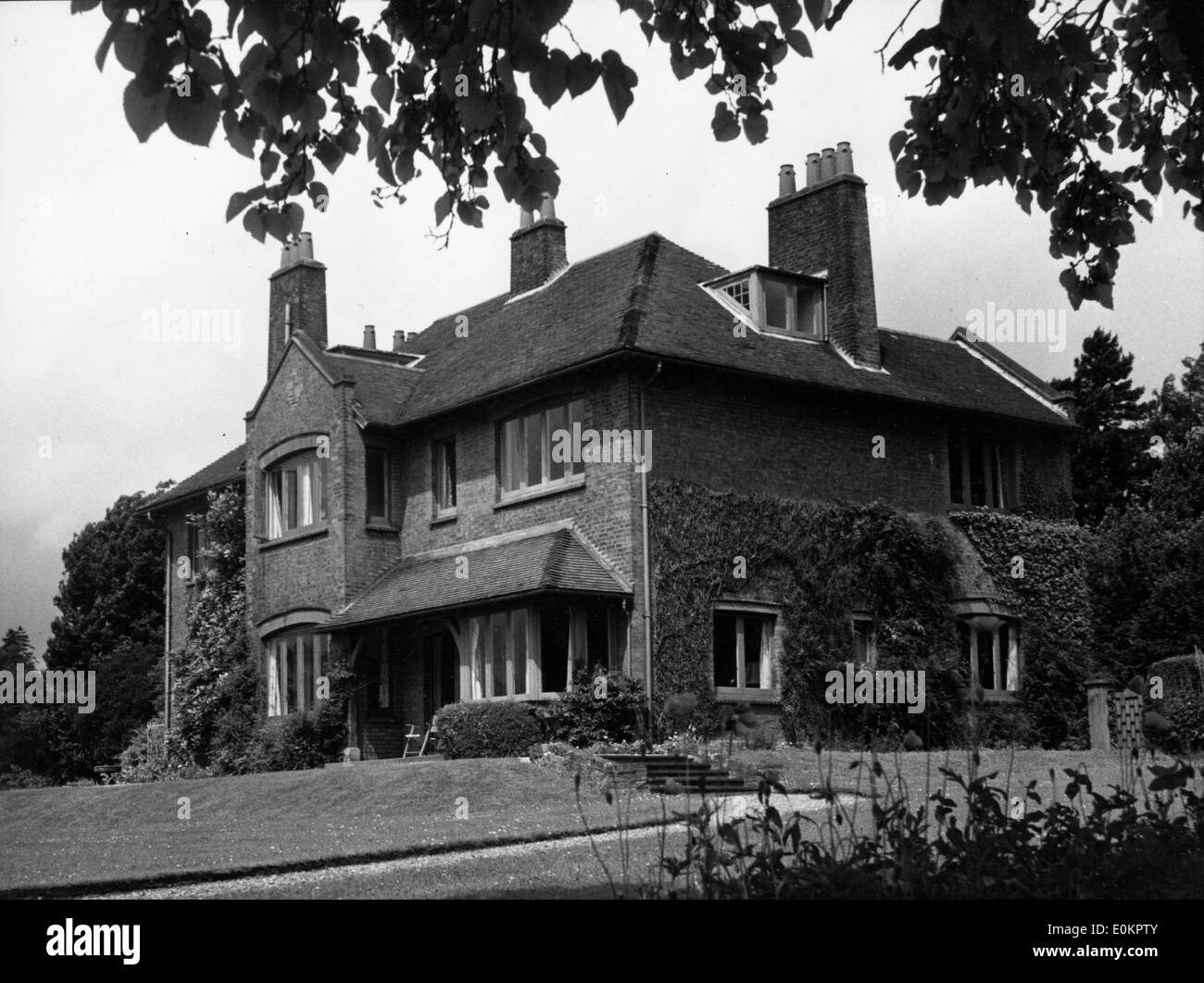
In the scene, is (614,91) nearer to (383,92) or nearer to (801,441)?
(383,92)

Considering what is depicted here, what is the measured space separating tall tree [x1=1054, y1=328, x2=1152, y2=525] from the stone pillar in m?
19.7

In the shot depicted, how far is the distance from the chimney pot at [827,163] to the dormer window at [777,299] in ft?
6.49

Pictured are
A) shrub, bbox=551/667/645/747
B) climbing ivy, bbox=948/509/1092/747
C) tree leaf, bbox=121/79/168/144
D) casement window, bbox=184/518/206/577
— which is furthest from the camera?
casement window, bbox=184/518/206/577

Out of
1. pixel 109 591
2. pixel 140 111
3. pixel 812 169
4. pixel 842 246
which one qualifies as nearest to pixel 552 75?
pixel 140 111

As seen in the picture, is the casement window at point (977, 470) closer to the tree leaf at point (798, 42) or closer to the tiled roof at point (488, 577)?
the tiled roof at point (488, 577)

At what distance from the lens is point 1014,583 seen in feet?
97.6

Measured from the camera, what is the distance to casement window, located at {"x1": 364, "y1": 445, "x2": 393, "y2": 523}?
3020cm

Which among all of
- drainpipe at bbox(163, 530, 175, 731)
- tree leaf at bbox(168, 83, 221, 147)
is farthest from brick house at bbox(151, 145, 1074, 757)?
tree leaf at bbox(168, 83, 221, 147)

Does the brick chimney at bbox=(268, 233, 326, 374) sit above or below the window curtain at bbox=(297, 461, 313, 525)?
above

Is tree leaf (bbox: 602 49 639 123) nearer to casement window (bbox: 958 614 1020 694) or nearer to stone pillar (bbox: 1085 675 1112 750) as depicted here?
stone pillar (bbox: 1085 675 1112 750)

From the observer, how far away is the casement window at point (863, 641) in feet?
89.2

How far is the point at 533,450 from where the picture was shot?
27.5 meters

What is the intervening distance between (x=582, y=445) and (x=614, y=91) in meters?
18.2
